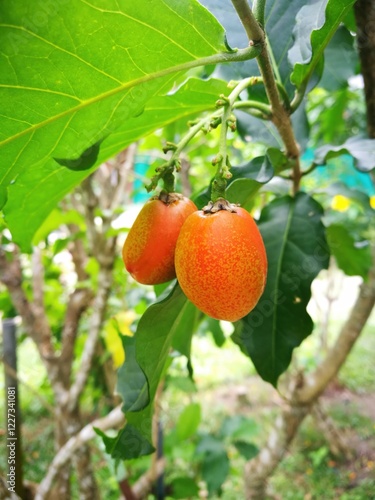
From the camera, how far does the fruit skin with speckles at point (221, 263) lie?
49cm

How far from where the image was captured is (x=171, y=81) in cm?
56

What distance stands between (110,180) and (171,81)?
1.36 m

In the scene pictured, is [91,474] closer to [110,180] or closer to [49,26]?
[110,180]

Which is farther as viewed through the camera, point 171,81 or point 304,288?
point 304,288

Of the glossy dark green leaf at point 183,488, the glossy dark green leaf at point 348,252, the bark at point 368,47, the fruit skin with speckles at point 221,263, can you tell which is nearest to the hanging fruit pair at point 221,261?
the fruit skin with speckles at point 221,263

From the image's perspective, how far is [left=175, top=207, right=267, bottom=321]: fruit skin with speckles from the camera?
0.49m

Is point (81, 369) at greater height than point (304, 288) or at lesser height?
lesser

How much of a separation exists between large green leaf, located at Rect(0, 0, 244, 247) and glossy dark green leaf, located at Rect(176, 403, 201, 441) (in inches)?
61.5

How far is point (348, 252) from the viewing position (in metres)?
1.21

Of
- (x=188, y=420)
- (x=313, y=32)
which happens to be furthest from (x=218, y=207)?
(x=188, y=420)

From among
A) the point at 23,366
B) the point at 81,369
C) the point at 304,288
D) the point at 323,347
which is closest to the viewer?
the point at 304,288

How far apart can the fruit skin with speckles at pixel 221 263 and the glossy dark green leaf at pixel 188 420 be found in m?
1.52

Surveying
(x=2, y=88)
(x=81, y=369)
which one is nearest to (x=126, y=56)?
(x=2, y=88)

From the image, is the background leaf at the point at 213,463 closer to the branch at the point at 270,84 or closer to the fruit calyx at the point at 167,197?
the branch at the point at 270,84
